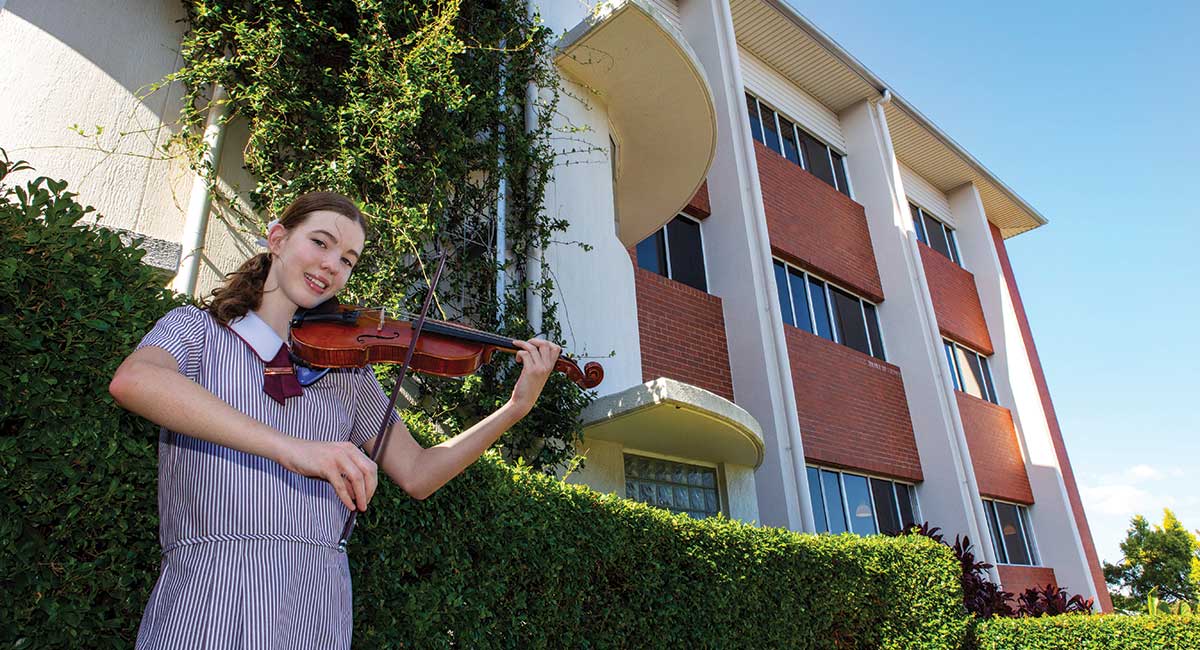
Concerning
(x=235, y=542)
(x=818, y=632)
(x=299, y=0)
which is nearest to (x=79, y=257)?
(x=235, y=542)

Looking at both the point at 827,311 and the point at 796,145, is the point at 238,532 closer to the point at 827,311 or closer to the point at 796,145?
the point at 827,311

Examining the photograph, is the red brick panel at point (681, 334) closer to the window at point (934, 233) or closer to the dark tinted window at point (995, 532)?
the dark tinted window at point (995, 532)

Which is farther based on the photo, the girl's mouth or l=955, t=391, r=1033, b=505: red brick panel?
l=955, t=391, r=1033, b=505: red brick panel

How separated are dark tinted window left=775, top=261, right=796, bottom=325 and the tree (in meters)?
22.9

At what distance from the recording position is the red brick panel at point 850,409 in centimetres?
1133

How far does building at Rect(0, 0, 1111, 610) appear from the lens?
18.8 ft

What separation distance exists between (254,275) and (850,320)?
42.7ft

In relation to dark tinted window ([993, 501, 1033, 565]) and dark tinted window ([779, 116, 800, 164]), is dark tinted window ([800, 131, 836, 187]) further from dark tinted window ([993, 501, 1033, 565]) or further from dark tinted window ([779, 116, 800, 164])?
dark tinted window ([993, 501, 1033, 565])

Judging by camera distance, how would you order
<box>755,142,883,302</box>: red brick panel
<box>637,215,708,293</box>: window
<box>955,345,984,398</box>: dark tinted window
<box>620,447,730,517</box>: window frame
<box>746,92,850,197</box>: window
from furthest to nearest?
<box>955,345,984,398</box>: dark tinted window
<box>746,92,850,197</box>: window
<box>755,142,883,302</box>: red brick panel
<box>637,215,708,293</box>: window
<box>620,447,730,517</box>: window frame

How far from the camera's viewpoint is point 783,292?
40.4 ft

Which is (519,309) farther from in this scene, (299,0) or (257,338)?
(257,338)

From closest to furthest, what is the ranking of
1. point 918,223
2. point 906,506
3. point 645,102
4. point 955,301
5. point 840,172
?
Answer: 1. point 645,102
2. point 906,506
3. point 840,172
4. point 955,301
5. point 918,223

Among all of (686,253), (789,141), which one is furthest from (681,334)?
(789,141)

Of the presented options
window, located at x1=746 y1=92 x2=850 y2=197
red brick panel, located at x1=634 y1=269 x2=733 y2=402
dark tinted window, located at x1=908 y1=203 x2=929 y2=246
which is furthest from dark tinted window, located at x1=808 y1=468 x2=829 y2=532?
dark tinted window, located at x1=908 y1=203 x2=929 y2=246
